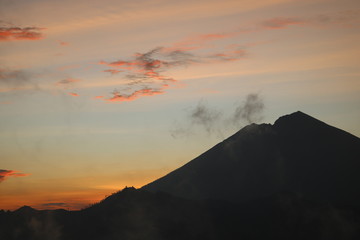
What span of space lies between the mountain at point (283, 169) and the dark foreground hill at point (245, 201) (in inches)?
14.5

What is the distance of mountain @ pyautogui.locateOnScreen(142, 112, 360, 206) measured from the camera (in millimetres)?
169125

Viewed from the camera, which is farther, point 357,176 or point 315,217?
point 357,176

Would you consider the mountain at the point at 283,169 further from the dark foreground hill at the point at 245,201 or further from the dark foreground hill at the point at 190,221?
the dark foreground hill at the point at 190,221

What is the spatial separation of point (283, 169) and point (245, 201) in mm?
23012

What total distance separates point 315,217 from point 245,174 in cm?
3735

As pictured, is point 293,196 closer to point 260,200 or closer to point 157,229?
point 260,200

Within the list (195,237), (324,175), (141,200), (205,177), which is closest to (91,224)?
(141,200)

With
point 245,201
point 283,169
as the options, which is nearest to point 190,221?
point 245,201

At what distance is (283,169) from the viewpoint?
597ft

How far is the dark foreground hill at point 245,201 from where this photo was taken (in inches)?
6033

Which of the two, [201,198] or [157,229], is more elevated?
[201,198]

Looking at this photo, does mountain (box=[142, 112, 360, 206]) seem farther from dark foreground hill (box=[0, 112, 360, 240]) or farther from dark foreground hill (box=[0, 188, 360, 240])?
dark foreground hill (box=[0, 188, 360, 240])

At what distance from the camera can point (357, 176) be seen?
166m

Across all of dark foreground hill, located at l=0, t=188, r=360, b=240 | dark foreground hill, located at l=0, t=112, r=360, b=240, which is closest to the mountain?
dark foreground hill, located at l=0, t=112, r=360, b=240
